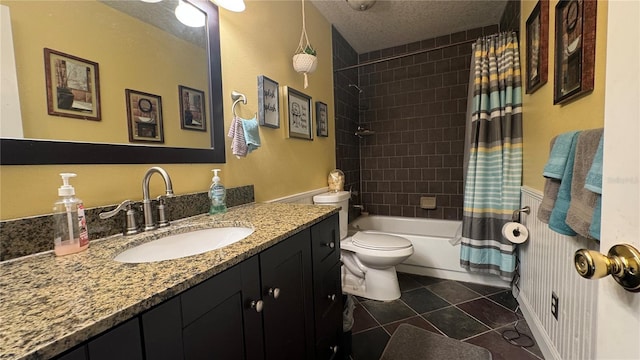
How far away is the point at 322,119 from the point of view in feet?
7.69

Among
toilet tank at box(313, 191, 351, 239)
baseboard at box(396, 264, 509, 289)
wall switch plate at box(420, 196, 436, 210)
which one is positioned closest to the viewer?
toilet tank at box(313, 191, 351, 239)

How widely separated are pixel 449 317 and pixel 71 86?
7.52ft

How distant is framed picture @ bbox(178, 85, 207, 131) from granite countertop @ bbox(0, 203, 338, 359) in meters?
0.55

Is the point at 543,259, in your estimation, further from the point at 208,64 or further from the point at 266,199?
the point at 208,64

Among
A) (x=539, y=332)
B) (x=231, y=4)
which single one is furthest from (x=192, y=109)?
(x=539, y=332)

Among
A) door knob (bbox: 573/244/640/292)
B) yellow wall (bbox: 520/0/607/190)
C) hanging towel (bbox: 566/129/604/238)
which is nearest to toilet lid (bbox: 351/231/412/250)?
yellow wall (bbox: 520/0/607/190)

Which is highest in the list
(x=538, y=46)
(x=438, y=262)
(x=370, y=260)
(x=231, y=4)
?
(x=231, y=4)

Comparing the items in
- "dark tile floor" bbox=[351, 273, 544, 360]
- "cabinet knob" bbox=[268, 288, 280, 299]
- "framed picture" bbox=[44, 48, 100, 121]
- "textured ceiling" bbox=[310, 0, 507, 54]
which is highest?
"textured ceiling" bbox=[310, 0, 507, 54]

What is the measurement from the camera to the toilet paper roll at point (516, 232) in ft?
5.56

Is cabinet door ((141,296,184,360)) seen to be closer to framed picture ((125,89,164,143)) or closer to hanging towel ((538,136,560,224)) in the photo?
framed picture ((125,89,164,143))

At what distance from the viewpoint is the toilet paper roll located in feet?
5.56

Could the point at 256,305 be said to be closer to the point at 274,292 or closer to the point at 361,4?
the point at 274,292

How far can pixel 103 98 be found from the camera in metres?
0.89

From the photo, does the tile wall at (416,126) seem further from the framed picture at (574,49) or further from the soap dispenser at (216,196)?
the soap dispenser at (216,196)
